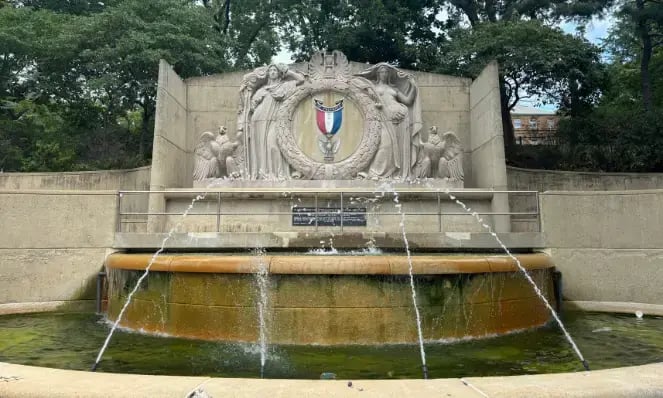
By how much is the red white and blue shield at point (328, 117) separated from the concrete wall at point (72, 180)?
8.13 m

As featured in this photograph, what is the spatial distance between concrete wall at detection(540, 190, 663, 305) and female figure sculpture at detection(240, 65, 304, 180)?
25.1ft

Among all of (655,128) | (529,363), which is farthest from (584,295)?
(655,128)

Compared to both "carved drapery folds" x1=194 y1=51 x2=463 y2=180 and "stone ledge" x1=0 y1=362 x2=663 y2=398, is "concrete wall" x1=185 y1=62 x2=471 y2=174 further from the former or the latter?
"stone ledge" x1=0 y1=362 x2=663 y2=398

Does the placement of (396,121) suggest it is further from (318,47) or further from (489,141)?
(318,47)

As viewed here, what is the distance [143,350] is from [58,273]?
5032mm

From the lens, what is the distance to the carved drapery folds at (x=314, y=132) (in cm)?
1506

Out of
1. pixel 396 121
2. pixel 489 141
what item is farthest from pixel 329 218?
pixel 489 141

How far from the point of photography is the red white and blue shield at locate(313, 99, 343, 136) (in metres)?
15.5

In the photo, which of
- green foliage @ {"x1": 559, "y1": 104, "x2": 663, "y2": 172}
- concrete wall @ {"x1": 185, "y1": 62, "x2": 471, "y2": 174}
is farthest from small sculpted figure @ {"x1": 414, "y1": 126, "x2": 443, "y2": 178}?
green foliage @ {"x1": 559, "y1": 104, "x2": 663, "y2": 172}

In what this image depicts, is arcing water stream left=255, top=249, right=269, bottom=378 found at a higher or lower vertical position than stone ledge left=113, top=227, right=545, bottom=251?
lower

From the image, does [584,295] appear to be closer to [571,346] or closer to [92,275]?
[571,346]

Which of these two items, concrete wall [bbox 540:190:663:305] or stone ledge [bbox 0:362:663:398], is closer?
stone ledge [bbox 0:362:663:398]

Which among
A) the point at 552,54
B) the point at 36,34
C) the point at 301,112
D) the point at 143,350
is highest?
the point at 36,34

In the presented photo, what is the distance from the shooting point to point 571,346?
725cm
